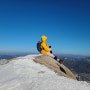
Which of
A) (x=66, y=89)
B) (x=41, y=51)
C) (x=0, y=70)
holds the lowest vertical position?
(x=66, y=89)

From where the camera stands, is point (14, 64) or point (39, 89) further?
point (14, 64)

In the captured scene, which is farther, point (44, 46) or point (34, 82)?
point (44, 46)

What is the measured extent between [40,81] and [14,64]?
322 inches

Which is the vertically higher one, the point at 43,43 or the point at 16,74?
the point at 43,43

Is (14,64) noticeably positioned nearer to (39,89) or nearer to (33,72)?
(33,72)

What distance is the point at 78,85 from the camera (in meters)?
14.9

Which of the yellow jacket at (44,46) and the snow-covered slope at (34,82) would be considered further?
the yellow jacket at (44,46)

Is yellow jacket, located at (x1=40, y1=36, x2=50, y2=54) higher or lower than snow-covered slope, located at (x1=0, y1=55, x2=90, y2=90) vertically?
higher

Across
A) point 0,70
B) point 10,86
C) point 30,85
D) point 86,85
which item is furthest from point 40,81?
point 0,70

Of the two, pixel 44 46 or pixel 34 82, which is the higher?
pixel 44 46

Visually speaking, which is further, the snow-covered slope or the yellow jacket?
the yellow jacket

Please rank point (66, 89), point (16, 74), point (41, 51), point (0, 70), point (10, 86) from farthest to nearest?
point (41, 51) → point (0, 70) → point (16, 74) → point (10, 86) → point (66, 89)

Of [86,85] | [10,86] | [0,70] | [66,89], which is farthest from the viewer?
[0,70]

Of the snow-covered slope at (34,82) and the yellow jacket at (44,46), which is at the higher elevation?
the yellow jacket at (44,46)
